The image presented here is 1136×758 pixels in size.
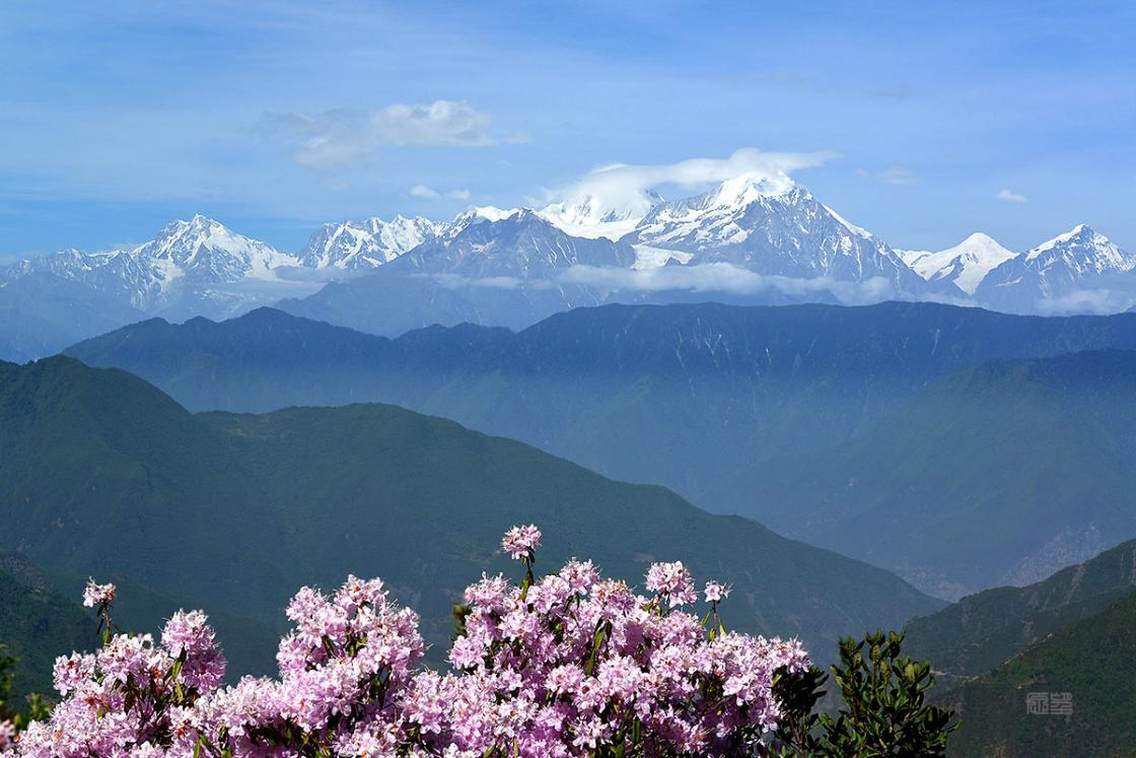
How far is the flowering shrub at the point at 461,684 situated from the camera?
30.8 feet

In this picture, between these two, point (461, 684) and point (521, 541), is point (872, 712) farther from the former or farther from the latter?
point (461, 684)

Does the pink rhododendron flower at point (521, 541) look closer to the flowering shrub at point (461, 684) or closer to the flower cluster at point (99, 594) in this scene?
the flowering shrub at point (461, 684)

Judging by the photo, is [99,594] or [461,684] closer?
[461,684]

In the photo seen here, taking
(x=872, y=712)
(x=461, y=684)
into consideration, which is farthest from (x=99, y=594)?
(x=872, y=712)

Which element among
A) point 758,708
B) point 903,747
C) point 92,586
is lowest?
point 903,747

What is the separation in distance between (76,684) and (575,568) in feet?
15.2

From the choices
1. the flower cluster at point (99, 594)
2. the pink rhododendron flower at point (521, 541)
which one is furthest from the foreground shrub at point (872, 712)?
the flower cluster at point (99, 594)

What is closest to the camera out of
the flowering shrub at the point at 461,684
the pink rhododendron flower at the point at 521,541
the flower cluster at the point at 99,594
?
the flowering shrub at the point at 461,684

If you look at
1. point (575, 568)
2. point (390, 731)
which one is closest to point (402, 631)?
point (390, 731)

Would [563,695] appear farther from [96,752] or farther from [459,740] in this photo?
[96,752]

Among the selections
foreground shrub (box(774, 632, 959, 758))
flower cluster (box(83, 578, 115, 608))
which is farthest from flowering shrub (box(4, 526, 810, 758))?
foreground shrub (box(774, 632, 959, 758))

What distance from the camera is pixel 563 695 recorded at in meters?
9.97

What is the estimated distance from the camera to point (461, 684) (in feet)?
32.3

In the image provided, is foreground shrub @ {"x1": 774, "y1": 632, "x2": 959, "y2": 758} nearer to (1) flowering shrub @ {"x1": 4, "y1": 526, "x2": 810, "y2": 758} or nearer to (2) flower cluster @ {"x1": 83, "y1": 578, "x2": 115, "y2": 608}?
(1) flowering shrub @ {"x1": 4, "y1": 526, "x2": 810, "y2": 758}
